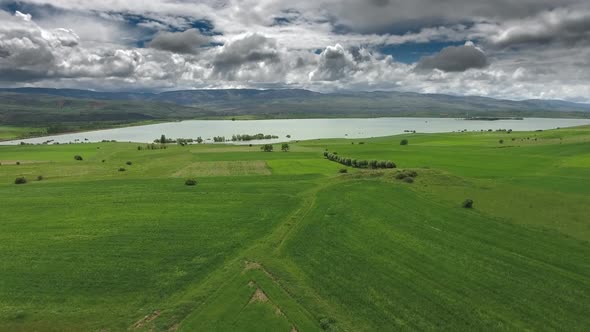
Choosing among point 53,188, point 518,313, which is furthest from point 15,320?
point 53,188

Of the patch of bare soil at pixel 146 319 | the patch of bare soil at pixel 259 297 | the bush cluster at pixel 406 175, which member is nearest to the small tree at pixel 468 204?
the bush cluster at pixel 406 175

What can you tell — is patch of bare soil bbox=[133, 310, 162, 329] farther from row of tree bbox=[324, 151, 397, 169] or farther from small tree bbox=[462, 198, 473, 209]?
row of tree bbox=[324, 151, 397, 169]

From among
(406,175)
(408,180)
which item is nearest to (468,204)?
(408,180)

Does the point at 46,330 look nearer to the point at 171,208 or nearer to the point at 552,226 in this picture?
the point at 171,208

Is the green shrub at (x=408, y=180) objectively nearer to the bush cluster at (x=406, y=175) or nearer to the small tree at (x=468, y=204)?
the bush cluster at (x=406, y=175)

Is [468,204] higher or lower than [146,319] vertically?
higher

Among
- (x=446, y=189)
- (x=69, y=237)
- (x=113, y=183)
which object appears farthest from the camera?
(x=113, y=183)

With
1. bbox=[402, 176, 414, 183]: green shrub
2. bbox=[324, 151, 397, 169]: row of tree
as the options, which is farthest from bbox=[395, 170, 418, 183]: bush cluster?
bbox=[324, 151, 397, 169]: row of tree

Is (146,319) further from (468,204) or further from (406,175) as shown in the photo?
(406,175)
